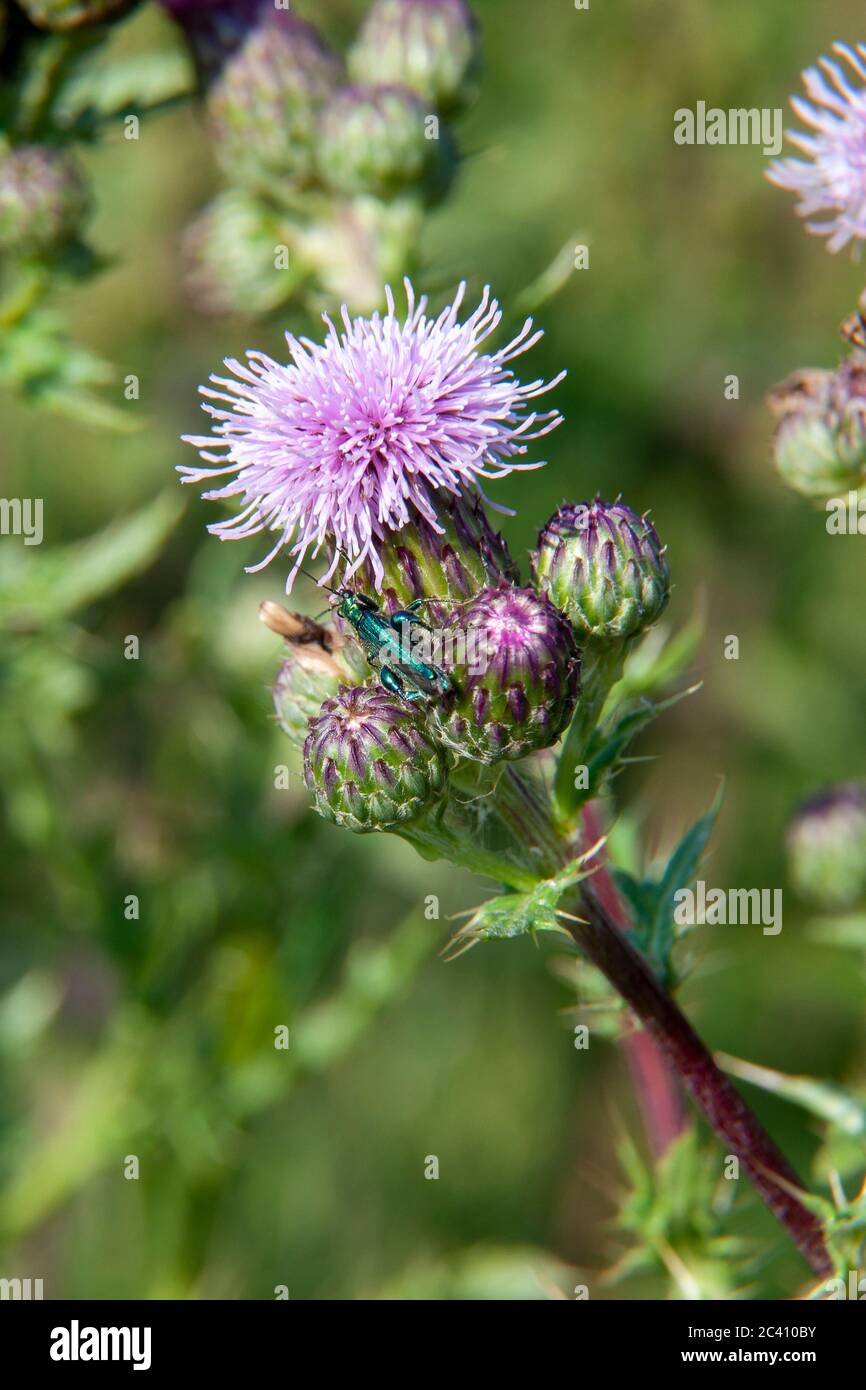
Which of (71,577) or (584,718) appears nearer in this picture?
(584,718)

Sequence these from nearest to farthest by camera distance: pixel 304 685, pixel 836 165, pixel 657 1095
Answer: pixel 304 685 < pixel 836 165 < pixel 657 1095

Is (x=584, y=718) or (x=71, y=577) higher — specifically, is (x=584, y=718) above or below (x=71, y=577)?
below


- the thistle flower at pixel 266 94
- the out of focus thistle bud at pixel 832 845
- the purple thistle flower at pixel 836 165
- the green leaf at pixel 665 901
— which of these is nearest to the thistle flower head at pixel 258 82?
the thistle flower at pixel 266 94

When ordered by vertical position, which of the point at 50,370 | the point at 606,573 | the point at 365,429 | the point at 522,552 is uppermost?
the point at 522,552

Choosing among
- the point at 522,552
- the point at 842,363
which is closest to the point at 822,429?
the point at 842,363

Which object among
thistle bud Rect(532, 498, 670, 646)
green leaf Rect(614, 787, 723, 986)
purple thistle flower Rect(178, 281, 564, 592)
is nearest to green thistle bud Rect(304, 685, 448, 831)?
purple thistle flower Rect(178, 281, 564, 592)

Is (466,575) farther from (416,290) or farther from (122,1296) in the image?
(122,1296)

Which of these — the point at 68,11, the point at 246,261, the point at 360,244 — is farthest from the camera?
the point at 246,261

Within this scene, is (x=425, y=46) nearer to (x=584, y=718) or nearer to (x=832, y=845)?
(x=584, y=718)
